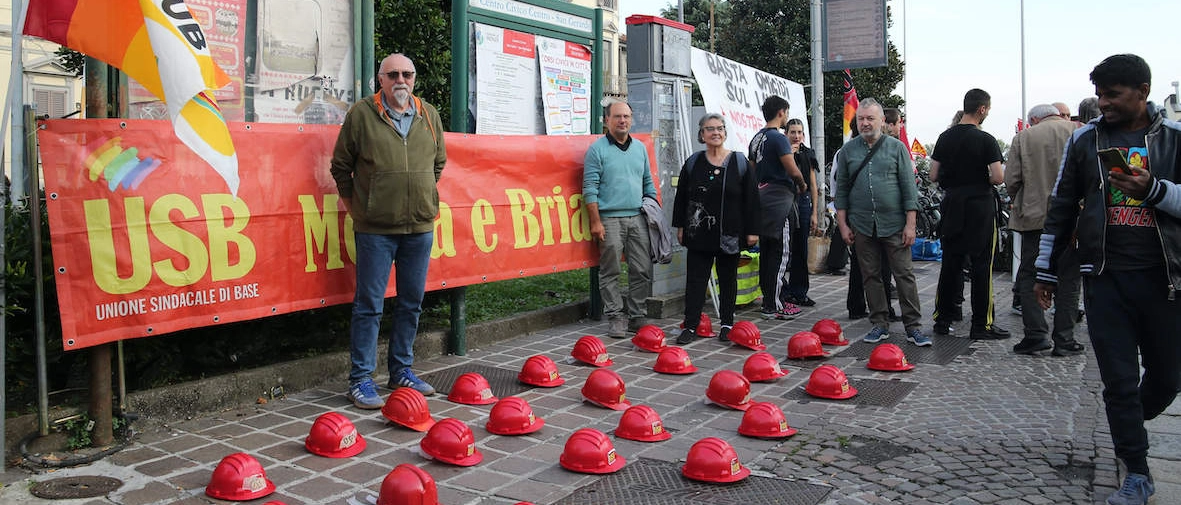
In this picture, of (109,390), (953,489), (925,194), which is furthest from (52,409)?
(925,194)

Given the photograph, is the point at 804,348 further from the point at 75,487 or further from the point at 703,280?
the point at 75,487

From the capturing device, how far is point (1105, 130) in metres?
4.45

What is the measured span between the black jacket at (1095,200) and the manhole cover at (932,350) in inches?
121

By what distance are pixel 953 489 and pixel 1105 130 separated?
1803mm

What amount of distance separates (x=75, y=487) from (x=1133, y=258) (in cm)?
491

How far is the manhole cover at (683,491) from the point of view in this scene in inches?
172

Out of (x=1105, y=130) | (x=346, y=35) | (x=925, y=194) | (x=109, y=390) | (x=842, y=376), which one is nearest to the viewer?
(x=1105, y=130)

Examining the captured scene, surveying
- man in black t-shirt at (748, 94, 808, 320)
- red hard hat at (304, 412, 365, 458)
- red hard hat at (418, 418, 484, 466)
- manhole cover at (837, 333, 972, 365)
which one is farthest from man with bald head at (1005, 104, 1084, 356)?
red hard hat at (304, 412, 365, 458)

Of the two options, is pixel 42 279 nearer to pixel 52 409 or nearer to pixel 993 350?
pixel 52 409

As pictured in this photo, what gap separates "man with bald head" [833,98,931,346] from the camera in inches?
321

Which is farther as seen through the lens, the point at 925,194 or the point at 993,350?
the point at 925,194

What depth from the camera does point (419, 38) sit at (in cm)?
882

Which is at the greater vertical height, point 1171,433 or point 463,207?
point 463,207

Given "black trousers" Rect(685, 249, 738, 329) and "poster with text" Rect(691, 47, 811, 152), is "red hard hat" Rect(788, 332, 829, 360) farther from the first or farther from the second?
"poster with text" Rect(691, 47, 811, 152)
